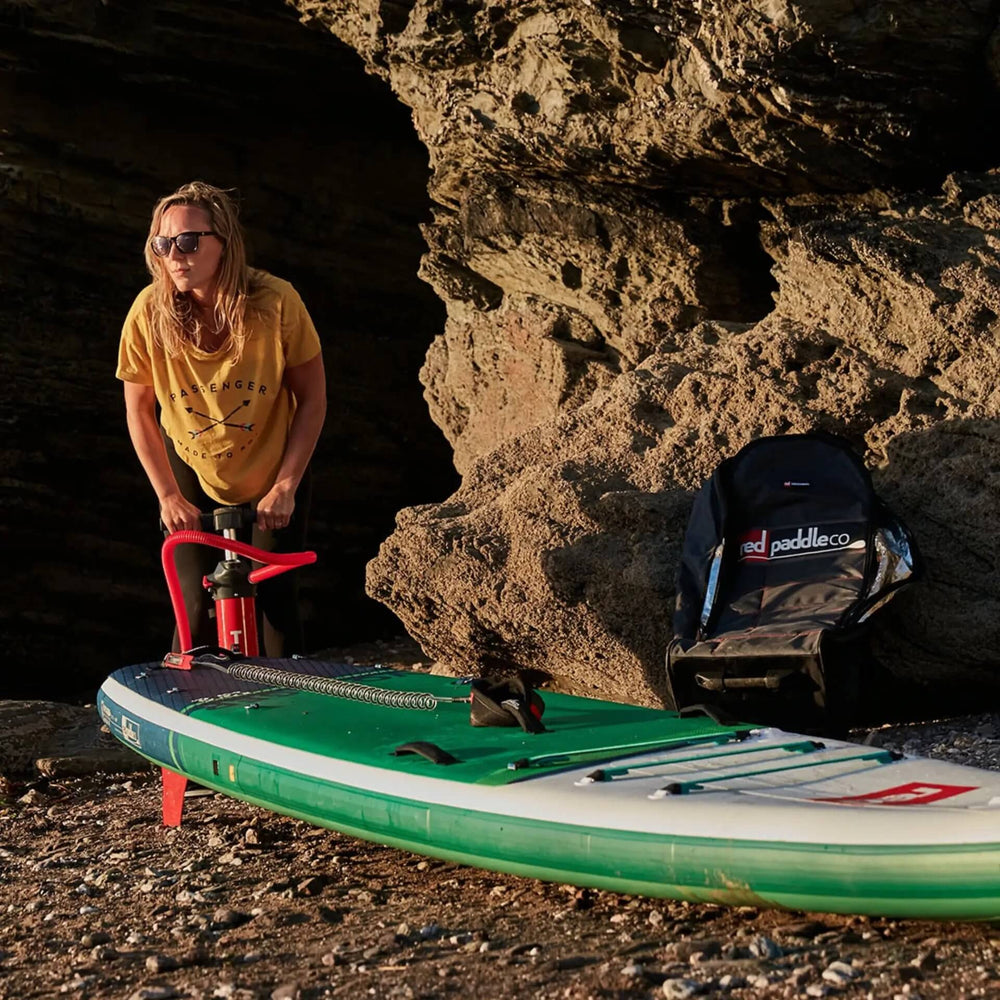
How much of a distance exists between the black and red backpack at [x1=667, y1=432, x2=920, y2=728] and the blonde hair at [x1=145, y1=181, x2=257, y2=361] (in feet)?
5.75

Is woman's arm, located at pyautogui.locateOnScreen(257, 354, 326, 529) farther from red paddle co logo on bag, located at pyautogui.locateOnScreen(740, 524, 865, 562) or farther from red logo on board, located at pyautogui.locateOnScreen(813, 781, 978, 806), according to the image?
red logo on board, located at pyautogui.locateOnScreen(813, 781, 978, 806)

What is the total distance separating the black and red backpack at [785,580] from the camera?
4234 mm

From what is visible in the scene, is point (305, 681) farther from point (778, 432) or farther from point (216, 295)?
point (778, 432)

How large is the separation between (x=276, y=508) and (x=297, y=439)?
0.26 meters

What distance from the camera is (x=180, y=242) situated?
427 centimetres

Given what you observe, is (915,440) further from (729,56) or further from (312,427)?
(312,427)

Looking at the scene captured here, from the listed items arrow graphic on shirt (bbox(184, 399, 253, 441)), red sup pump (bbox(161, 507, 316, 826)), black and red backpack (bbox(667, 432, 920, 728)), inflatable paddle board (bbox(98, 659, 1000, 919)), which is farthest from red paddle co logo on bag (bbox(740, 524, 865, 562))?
arrow graphic on shirt (bbox(184, 399, 253, 441))

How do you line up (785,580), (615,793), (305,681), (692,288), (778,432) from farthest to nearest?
1. (692,288)
2. (778,432)
3. (785,580)
4. (305,681)
5. (615,793)

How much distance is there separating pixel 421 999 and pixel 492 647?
2.81 metres

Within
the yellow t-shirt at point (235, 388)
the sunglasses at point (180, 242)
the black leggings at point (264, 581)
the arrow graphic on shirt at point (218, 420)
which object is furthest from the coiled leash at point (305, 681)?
the sunglasses at point (180, 242)

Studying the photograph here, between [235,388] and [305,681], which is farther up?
[235,388]

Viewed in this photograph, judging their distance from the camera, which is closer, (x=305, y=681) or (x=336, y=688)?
(x=336, y=688)

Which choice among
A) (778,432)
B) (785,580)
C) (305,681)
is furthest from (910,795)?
(778,432)

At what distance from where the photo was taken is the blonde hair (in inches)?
171
